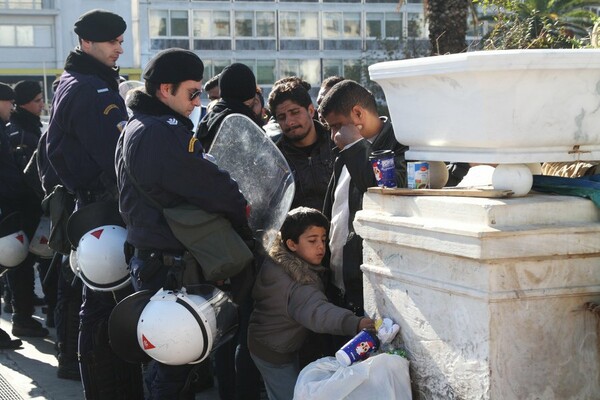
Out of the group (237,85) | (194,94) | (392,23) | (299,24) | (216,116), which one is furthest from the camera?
(392,23)

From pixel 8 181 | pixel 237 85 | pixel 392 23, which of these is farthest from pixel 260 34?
pixel 237 85

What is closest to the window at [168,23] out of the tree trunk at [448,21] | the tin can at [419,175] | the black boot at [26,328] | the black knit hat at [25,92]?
the tree trunk at [448,21]

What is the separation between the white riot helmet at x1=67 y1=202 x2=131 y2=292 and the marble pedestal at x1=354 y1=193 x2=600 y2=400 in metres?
2.17

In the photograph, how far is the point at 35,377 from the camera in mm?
6883

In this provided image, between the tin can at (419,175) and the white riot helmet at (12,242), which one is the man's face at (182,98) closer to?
the tin can at (419,175)

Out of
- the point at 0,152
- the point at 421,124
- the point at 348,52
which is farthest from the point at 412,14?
the point at 421,124

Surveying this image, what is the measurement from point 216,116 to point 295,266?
1565 mm

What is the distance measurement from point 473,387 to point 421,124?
0.97 m

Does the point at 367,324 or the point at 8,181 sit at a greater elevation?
the point at 8,181

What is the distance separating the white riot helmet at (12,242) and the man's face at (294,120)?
302 cm

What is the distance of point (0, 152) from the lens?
8148mm

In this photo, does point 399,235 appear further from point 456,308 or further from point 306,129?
point 306,129

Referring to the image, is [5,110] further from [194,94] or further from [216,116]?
[194,94]

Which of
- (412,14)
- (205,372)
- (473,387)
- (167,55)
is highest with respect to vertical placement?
(412,14)
